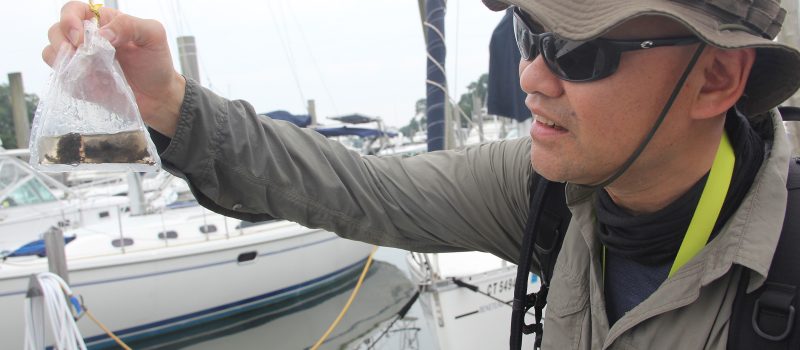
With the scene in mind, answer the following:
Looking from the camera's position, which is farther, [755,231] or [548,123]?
[548,123]

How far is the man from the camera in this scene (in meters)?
1.06

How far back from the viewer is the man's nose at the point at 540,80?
122 centimetres

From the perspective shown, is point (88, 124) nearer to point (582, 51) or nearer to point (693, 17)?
point (582, 51)

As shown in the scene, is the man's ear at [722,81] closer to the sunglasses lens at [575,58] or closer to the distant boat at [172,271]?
the sunglasses lens at [575,58]

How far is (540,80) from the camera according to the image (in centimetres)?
125

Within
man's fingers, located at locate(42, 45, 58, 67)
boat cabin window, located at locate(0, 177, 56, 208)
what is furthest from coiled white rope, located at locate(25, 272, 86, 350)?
boat cabin window, located at locate(0, 177, 56, 208)

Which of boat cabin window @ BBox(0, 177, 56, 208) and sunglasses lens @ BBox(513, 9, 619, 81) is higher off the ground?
sunglasses lens @ BBox(513, 9, 619, 81)

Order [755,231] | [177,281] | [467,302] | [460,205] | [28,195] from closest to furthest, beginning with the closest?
[755,231], [460,205], [467,302], [177,281], [28,195]

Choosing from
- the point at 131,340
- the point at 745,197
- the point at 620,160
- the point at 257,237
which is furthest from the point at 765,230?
the point at 131,340

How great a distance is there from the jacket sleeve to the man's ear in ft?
1.91

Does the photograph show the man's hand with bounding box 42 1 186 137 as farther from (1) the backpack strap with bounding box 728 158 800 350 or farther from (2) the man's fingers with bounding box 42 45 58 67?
(1) the backpack strap with bounding box 728 158 800 350

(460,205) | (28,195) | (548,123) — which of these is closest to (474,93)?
(460,205)

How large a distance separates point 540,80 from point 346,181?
2.34 ft

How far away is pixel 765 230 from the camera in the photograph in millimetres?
1054
